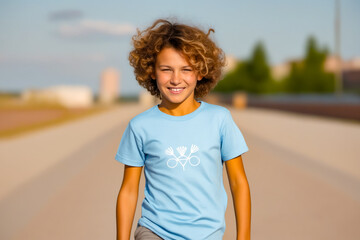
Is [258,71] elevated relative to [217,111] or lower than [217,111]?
lower

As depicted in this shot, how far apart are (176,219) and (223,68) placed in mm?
957

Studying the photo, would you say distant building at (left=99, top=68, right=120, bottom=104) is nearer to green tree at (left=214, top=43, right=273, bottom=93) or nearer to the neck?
green tree at (left=214, top=43, right=273, bottom=93)

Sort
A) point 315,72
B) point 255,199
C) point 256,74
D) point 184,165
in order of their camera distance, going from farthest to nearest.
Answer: point 256,74
point 315,72
point 255,199
point 184,165

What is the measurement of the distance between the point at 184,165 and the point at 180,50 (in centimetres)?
55

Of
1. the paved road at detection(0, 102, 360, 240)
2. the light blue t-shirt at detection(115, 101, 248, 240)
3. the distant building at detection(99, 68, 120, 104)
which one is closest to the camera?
the light blue t-shirt at detection(115, 101, 248, 240)

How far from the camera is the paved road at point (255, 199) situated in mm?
5133

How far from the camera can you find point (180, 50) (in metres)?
2.47

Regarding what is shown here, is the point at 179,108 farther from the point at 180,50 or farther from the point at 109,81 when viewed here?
the point at 109,81

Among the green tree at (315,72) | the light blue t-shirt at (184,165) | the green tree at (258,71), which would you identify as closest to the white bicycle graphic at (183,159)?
the light blue t-shirt at (184,165)

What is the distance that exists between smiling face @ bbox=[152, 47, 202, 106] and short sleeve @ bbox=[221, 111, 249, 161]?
0.24m

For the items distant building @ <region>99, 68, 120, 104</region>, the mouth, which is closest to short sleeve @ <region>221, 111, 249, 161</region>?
the mouth

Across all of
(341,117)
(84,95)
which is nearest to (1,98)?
(341,117)

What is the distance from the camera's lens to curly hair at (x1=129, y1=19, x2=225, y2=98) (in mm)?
2490

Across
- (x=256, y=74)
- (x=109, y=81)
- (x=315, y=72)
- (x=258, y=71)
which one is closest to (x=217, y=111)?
(x=315, y=72)
